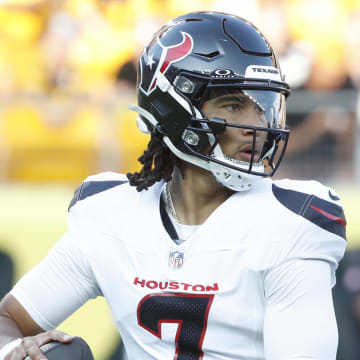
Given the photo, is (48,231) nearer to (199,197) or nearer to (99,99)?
(99,99)

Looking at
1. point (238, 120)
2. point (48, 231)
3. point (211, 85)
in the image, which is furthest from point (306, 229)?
point (48, 231)

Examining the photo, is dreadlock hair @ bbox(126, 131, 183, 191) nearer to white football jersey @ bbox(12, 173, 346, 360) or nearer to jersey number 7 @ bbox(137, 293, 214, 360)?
white football jersey @ bbox(12, 173, 346, 360)

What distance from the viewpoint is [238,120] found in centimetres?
177

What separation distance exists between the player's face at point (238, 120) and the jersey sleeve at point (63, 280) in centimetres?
39

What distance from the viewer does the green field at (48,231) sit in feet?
11.8

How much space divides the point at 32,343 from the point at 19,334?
0.46ft

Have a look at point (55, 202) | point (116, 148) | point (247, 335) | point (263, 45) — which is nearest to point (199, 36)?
point (263, 45)

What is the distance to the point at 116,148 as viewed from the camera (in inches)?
173

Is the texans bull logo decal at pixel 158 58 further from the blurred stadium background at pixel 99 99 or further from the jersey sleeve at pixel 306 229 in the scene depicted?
the blurred stadium background at pixel 99 99

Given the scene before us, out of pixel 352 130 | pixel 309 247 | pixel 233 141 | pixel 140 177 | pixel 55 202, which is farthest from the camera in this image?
pixel 352 130

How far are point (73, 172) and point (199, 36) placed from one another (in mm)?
3030

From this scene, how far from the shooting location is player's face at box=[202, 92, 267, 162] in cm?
177

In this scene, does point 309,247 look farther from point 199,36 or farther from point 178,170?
point 199,36

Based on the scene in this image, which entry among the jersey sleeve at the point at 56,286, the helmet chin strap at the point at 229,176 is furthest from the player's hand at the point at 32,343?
the helmet chin strap at the point at 229,176
